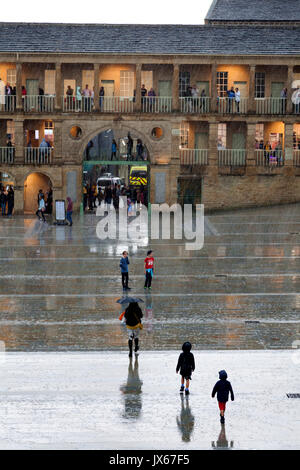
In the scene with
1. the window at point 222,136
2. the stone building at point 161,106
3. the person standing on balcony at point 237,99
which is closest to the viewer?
the stone building at point 161,106

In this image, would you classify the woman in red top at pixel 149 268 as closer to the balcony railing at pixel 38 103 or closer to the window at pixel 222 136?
the balcony railing at pixel 38 103

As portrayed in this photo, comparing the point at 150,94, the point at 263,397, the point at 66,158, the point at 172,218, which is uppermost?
the point at 150,94

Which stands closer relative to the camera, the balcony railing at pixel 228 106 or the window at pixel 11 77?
the balcony railing at pixel 228 106

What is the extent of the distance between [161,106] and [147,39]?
4093mm

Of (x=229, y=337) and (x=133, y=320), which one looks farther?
(x=229, y=337)

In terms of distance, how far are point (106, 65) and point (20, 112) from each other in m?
5.95

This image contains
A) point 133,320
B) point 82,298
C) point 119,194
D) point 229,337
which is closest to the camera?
point 133,320

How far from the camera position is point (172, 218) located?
46031 millimetres

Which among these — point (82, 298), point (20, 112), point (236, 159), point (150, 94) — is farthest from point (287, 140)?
point (82, 298)

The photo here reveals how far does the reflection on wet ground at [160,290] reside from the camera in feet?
59.4

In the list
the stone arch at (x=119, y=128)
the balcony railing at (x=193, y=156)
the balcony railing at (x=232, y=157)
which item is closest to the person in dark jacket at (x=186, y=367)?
the stone arch at (x=119, y=128)

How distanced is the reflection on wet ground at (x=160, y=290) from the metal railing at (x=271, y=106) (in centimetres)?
1335

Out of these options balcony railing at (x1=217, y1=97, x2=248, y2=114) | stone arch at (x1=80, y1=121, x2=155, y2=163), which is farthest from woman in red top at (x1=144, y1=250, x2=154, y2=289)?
balcony railing at (x1=217, y1=97, x2=248, y2=114)

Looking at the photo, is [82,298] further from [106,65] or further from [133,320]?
[106,65]
